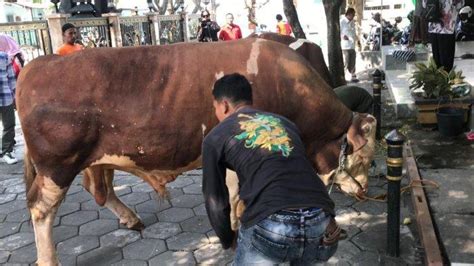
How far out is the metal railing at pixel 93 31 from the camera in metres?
11.5

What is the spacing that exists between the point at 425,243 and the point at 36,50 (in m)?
10.1

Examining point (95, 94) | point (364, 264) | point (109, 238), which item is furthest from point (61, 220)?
point (364, 264)

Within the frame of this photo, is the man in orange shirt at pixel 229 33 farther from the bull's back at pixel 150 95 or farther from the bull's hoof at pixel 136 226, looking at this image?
the bull's back at pixel 150 95

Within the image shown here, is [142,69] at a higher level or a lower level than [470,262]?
higher

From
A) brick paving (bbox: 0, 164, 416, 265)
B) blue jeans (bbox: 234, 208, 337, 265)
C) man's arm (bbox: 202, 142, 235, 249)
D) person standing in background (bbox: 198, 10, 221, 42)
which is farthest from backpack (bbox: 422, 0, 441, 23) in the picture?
person standing in background (bbox: 198, 10, 221, 42)

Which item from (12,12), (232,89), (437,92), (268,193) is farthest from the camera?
(12,12)

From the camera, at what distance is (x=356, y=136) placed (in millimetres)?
3932

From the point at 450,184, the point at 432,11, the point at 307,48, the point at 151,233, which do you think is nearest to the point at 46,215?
the point at 151,233

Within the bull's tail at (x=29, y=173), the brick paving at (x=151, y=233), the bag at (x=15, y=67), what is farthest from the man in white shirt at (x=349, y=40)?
the bull's tail at (x=29, y=173)

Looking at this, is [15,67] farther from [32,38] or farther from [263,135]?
[263,135]

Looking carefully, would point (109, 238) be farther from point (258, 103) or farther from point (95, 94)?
point (258, 103)

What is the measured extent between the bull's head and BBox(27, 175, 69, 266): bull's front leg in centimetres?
212

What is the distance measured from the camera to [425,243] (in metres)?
3.67

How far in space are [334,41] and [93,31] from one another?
19.7ft
